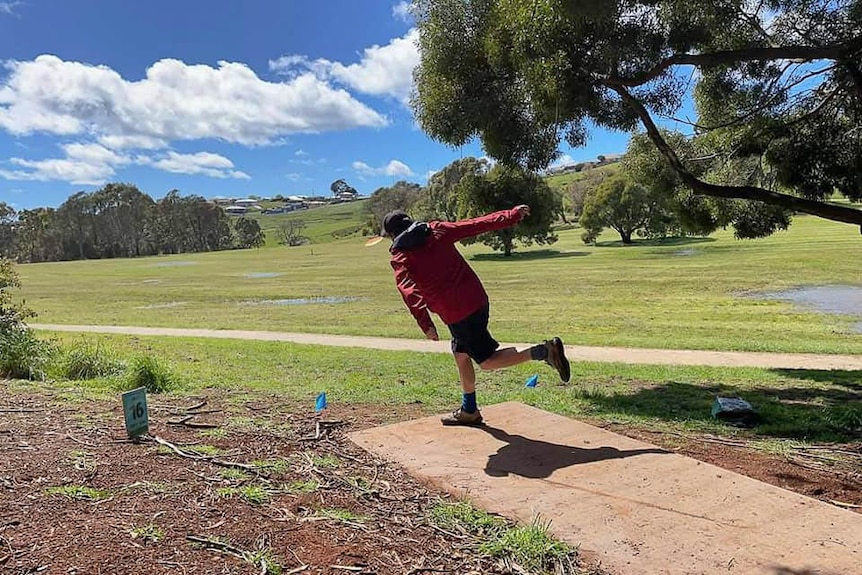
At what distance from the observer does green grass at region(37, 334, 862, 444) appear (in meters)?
6.46

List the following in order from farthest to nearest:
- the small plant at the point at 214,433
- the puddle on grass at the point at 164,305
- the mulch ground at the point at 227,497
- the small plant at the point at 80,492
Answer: the puddle on grass at the point at 164,305
the small plant at the point at 214,433
the small plant at the point at 80,492
the mulch ground at the point at 227,497

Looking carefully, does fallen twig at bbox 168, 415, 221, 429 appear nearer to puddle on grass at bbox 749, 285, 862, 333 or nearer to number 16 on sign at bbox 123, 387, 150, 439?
number 16 on sign at bbox 123, 387, 150, 439

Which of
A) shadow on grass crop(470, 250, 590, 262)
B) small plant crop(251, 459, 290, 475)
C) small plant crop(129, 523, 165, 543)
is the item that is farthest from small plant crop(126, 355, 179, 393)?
shadow on grass crop(470, 250, 590, 262)

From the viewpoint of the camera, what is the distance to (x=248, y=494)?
12.2ft

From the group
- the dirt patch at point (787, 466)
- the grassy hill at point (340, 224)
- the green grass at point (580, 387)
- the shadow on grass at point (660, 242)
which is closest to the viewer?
the dirt patch at point (787, 466)

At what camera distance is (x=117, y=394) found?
23.7ft

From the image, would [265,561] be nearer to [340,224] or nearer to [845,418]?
[845,418]

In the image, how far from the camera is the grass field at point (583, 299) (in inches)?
625

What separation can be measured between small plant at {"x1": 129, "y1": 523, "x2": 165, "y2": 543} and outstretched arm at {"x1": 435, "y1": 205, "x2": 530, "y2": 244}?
2862 millimetres

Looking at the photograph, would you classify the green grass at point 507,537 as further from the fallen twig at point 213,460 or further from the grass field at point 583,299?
the grass field at point 583,299

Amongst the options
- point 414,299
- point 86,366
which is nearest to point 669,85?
point 414,299

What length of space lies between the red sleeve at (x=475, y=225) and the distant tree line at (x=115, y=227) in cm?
11977

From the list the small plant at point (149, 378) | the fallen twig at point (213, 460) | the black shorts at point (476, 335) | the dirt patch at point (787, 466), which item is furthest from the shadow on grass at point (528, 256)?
the fallen twig at point (213, 460)

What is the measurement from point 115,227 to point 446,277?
123920 mm
